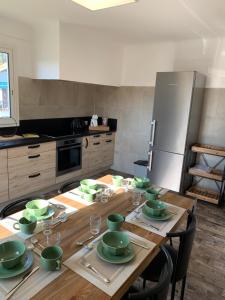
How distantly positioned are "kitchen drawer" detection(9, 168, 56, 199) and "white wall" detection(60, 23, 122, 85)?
1375 millimetres

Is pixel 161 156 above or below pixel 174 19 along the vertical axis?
below

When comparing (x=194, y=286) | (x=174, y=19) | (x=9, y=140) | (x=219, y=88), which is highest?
(x=174, y=19)

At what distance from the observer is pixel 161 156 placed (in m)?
3.48

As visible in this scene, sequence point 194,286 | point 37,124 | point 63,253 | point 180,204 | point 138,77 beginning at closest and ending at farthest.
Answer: point 63,253
point 180,204
point 194,286
point 37,124
point 138,77

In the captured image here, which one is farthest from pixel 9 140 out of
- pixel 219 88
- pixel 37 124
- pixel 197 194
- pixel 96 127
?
pixel 219 88

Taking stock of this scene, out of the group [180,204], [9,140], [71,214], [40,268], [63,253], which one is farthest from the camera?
[9,140]

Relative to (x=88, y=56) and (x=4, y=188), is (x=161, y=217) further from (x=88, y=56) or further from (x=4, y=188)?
(x=88, y=56)

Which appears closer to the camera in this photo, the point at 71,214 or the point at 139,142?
the point at 71,214

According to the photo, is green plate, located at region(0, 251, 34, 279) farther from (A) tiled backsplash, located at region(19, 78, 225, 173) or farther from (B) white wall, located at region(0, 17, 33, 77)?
(B) white wall, located at region(0, 17, 33, 77)

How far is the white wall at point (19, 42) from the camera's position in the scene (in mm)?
2992

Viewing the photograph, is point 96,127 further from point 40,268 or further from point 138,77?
point 40,268

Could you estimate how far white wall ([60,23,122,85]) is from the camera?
10.2 ft

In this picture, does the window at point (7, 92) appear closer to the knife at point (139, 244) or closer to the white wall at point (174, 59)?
the white wall at point (174, 59)

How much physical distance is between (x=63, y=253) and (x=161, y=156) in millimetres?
2571
